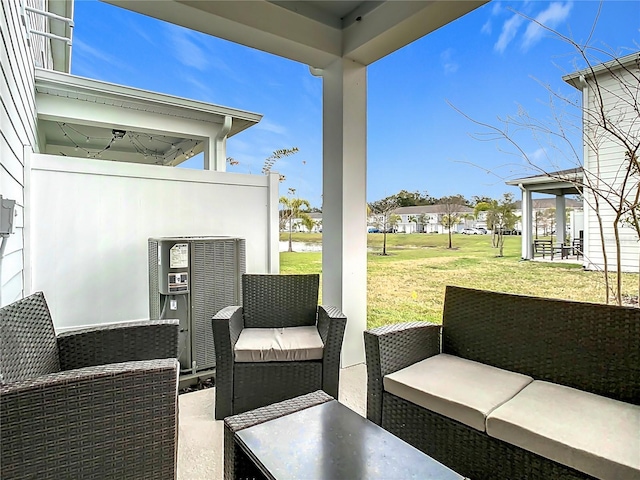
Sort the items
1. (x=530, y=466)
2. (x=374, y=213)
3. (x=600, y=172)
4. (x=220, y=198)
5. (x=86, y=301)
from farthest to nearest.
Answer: (x=374, y=213)
(x=220, y=198)
(x=86, y=301)
(x=600, y=172)
(x=530, y=466)

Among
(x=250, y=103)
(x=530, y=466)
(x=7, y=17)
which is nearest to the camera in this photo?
(x=530, y=466)

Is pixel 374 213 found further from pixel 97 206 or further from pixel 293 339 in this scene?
pixel 97 206

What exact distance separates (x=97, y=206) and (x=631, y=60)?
4.18 meters

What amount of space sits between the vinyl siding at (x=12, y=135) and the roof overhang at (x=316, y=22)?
2.45ft

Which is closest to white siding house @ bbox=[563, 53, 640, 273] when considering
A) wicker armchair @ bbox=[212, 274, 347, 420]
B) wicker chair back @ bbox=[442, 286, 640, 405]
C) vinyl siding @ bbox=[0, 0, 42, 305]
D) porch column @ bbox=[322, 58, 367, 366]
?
wicker chair back @ bbox=[442, 286, 640, 405]

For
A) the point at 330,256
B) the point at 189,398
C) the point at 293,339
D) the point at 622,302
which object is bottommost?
the point at 189,398

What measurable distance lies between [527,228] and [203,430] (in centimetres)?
309

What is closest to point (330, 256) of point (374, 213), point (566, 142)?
point (374, 213)

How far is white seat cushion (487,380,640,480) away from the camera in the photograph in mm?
1234

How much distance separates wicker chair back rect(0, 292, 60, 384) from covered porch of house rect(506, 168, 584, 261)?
320 cm

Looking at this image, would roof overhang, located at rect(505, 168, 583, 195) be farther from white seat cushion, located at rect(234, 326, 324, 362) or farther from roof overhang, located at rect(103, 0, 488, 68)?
white seat cushion, located at rect(234, 326, 324, 362)

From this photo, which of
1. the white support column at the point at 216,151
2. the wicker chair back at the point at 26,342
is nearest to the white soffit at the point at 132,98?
the white support column at the point at 216,151

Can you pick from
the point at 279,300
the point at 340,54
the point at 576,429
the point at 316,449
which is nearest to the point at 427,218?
the point at 340,54

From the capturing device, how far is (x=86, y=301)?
319cm
